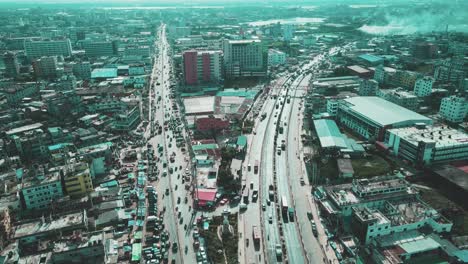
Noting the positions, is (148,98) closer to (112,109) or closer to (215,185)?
(112,109)

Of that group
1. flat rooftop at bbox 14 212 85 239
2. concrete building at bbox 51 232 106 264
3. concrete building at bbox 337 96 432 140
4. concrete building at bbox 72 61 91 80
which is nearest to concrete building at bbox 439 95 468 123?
concrete building at bbox 337 96 432 140

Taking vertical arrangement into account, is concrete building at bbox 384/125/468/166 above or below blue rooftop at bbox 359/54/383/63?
below

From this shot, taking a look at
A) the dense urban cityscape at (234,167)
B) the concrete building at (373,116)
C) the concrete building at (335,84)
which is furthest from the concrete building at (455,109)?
the concrete building at (335,84)

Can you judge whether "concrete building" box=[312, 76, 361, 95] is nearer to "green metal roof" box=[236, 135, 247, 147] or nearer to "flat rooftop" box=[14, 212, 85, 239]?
"green metal roof" box=[236, 135, 247, 147]

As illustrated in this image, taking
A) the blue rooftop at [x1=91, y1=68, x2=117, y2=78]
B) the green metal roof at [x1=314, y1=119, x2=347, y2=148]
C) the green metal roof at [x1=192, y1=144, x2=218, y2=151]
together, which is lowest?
the green metal roof at [x1=192, y1=144, x2=218, y2=151]

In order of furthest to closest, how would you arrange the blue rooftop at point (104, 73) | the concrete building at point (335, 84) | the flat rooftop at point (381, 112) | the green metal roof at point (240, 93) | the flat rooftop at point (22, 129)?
the blue rooftop at point (104, 73)
the concrete building at point (335, 84)
the green metal roof at point (240, 93)
the flat rooftop at point (22, 129)
the flat rooftop at point (381, 112)

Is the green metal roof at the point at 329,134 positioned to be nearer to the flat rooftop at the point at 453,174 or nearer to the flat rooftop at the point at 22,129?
the flat rooftop at the point at 453,174

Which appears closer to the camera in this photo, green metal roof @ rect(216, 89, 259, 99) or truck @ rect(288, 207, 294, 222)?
truck @ rect(288, 207, 294, 222)

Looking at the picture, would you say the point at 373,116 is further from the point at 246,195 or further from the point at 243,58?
the point at 243,58
